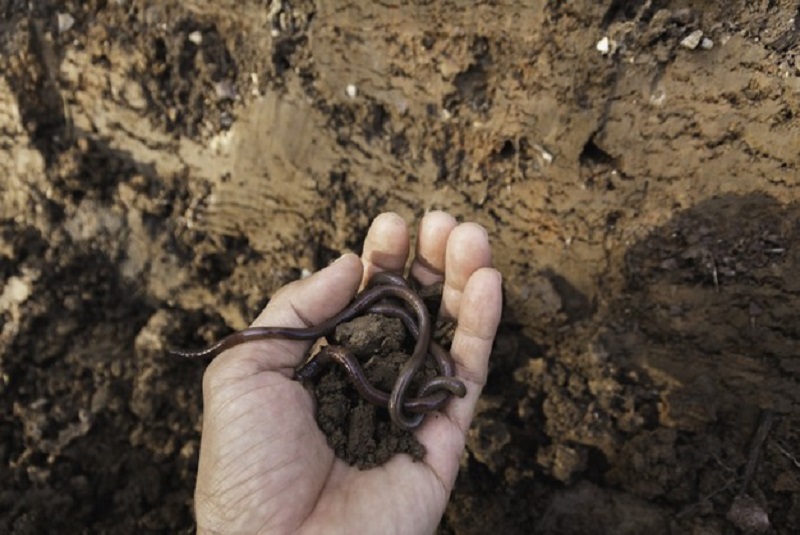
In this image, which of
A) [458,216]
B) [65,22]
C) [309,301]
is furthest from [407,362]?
[65,22]

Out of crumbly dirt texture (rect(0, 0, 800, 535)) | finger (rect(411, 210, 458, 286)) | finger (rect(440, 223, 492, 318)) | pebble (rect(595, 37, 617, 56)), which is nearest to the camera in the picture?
finger (rect(440, 223, 492, 318))

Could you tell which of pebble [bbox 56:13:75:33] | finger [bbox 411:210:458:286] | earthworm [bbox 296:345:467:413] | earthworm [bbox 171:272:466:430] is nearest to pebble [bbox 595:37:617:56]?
finger [bbox 411:210:458:286]

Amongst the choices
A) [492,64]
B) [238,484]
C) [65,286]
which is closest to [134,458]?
[65,286]

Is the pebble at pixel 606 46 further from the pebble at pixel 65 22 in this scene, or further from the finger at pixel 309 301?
the pebble at pixel 65 22

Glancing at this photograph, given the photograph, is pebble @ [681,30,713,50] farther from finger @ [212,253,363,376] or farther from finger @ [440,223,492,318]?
finger @ [212,253,363,376]

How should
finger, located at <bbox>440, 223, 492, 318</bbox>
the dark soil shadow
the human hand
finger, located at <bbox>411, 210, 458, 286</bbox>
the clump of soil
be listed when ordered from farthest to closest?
the dark soil shadow, finger, located at <bbox>411, 210, 458, 286</bbox>, finger, located at <bbox>440, 223, 492, 318</bbox>, the clump of soil, the human hand

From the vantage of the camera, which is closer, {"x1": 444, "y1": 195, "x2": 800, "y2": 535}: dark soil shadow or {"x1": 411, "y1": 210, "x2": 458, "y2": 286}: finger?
{"x1": 411, "y1": 210, "x2": 458, "y2": 286}: finger

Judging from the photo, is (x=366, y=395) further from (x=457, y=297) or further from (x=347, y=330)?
(x=457, y=297)

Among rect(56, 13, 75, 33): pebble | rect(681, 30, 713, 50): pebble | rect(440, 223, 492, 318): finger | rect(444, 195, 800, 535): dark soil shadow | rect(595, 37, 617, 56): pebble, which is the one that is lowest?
rect(444, 195, 800, 535): dark soil shadow
